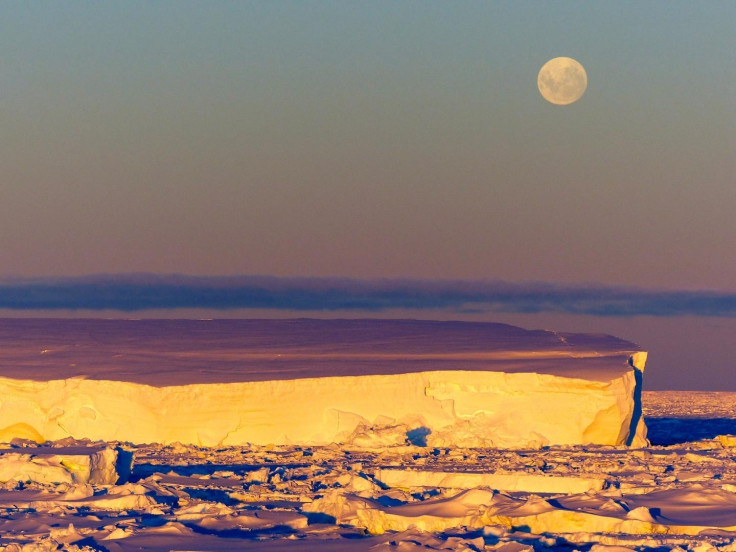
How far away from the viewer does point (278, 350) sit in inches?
803

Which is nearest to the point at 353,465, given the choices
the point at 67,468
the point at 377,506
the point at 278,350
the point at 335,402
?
the point at 335,402

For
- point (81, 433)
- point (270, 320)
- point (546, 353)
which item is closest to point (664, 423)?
point (546, 353)

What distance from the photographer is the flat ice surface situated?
710 inches

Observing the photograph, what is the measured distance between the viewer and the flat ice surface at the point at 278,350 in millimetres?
18031

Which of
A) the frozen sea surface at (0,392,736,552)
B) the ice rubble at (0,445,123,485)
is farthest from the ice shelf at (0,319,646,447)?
the ice rubble at (0,445,123,485)

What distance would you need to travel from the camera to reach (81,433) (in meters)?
17.7

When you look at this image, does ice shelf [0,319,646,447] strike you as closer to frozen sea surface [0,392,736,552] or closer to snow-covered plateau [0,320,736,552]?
snow-covered plateau [0,320,736,552]

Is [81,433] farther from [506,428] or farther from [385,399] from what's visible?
[506,428]

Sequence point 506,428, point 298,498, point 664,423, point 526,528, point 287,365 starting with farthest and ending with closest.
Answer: point 664,423 < point 287,365 < point 506,428 < point 298,498 < point 526,528

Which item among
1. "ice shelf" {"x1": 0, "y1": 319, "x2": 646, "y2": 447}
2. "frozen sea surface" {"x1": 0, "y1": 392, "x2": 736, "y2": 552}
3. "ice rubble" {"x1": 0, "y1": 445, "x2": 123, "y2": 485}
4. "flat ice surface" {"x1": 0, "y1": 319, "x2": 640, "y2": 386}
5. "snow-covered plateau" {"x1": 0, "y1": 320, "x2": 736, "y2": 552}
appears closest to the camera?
"frozen sea surface" {"x1": 0, "y1": 392, "x2": 736, "y2": 552}

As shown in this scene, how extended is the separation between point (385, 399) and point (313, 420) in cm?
113

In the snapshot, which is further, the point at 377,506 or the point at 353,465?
the point at 353,465

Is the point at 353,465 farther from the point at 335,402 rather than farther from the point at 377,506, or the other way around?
the point at 377,506

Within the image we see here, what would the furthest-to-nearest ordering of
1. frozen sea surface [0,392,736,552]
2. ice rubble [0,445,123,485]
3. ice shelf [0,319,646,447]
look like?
ice shelf [0,319,646,447]
ice rubble [0,445,123,485]
frozen sea surface [0,392,736,552]
